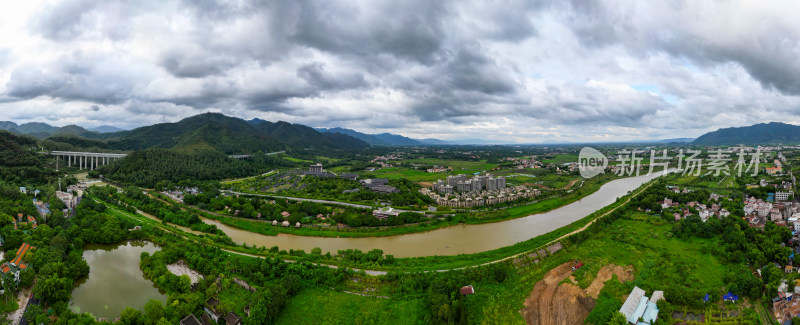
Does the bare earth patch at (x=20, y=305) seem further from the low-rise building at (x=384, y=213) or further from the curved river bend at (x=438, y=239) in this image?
the low-rise building at (x=384, y=213)

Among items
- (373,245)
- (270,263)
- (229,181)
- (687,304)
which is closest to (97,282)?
(270,263)

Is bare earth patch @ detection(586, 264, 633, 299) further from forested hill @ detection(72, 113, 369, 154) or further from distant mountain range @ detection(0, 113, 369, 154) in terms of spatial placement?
distant mountain range @ detection(0, 113, 369, 154)

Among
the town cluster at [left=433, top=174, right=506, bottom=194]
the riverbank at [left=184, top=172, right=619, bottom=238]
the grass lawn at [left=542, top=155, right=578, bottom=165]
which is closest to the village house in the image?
the riverbank at [left=184, top=172, right=619, bottom=238]

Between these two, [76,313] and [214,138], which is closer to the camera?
[76,313]

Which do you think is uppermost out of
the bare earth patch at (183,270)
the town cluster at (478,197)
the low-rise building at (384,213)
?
the town cluster at (478,197)

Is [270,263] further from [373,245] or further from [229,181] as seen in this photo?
[229,181]

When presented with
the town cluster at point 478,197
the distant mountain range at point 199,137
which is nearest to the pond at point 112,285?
the town cluster at point 478,197
